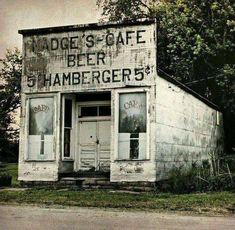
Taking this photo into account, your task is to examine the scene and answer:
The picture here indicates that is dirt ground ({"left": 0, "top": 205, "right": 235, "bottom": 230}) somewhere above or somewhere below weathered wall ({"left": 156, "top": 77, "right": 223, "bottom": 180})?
below

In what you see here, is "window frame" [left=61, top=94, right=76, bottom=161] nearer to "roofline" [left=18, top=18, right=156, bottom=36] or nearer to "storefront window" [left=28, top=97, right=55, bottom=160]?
"storefront window" [left=28, top=97, right=55, bottom=160]

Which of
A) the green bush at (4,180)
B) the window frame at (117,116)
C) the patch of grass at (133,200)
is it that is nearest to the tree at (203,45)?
the window frame at (117,116)

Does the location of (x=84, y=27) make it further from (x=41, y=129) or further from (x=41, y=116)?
(x=41, y=129)

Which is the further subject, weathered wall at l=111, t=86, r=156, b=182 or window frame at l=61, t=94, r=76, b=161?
window frame at l=61, t=94, r=76, b=161

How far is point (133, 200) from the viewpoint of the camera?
578 inches

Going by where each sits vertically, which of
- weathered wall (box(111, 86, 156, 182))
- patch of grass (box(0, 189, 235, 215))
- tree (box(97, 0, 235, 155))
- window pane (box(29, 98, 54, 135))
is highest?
tree (box(97, 0, 235, 155))

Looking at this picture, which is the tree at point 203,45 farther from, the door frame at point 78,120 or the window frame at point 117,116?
the window frame at point 117,116

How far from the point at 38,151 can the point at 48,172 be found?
0.87 metres

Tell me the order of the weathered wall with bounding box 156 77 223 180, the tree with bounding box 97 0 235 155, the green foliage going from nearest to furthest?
the green foliage
the weathered wall with bounding box 156 77 223 180
the tree with bounding box 97 0 235 155

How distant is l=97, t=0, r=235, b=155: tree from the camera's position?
31188 millimetres

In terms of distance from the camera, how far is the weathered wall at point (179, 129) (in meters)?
18.6

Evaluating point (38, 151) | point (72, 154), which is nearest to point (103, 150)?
point (72, 154)

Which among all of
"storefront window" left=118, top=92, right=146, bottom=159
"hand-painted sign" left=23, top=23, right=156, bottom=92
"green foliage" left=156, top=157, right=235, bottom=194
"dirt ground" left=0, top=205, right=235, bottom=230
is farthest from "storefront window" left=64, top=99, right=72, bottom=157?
A: "dirt ground" left=0, top=205, right=235, bottom=230

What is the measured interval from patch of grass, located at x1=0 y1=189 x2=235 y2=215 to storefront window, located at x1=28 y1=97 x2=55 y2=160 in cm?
258
